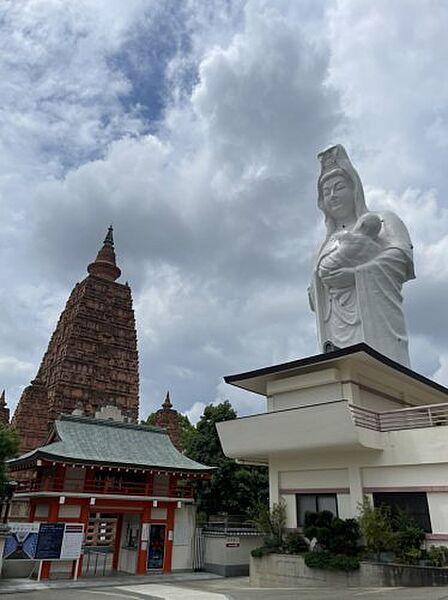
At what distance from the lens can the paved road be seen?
412 inches

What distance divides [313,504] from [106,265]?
44.2 m

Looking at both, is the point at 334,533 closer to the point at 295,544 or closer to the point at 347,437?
the point at 295,544

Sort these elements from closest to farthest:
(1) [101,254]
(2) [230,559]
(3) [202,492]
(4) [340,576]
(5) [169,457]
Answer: (4) [340,576]
(2) [230,559]
(5) [169,457]
(3) [202,492]
(1) [101,254]

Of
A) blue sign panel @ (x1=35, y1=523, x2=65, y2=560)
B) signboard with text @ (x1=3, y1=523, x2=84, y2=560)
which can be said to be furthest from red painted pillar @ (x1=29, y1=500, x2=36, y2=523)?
blue sign panel @ (x1=35, y1=523, x2=65, y2=560)

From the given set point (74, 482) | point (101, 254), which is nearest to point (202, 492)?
point (74, 482)

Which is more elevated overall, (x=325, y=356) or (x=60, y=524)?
(x=325, y=356)

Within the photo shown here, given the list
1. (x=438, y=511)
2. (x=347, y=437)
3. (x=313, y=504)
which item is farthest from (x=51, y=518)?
(x=438, y=511)

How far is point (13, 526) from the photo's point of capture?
17.0m

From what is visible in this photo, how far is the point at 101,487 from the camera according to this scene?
65.6ft

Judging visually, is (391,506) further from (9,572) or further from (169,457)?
(9,572)

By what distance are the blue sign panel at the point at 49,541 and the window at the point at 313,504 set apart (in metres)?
8.88

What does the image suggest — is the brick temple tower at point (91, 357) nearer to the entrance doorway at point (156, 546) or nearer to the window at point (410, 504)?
the entrance doorway at point (156, 546)

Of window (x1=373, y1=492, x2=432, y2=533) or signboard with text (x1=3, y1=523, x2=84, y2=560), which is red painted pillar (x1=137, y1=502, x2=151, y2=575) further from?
window (x1=373, y1=492, x2=432, y2=533)

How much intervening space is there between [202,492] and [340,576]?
12323 millimetres
